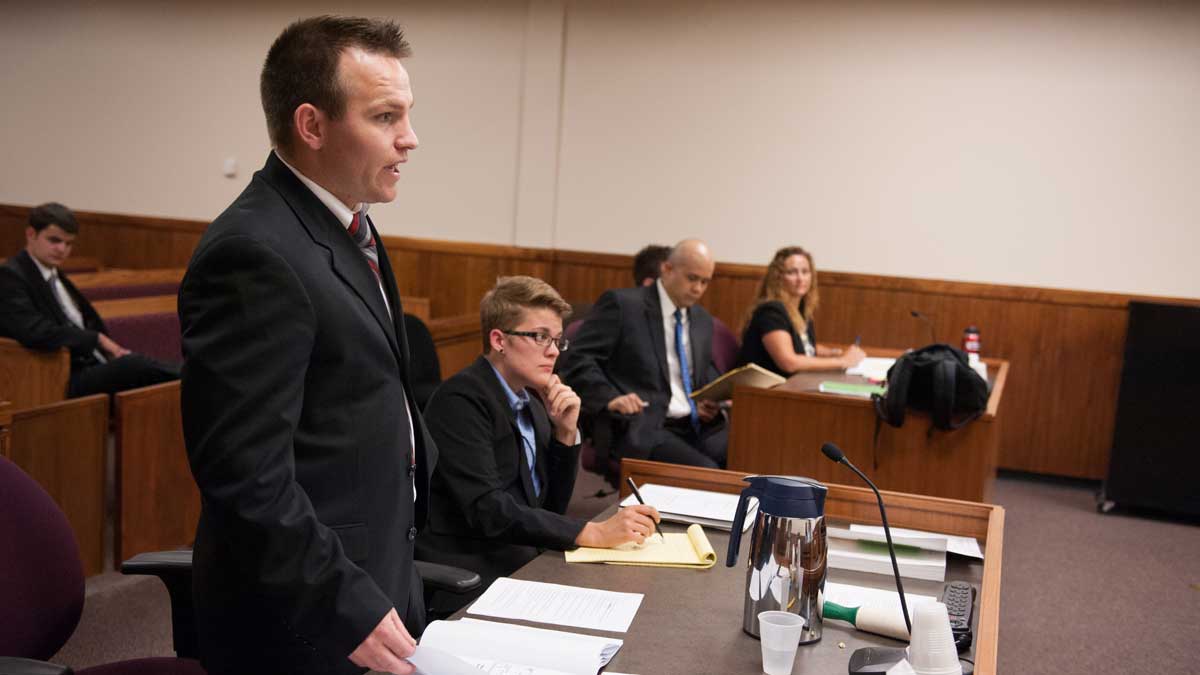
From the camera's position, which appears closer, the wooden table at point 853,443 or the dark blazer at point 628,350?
the wooden table at point 853,443

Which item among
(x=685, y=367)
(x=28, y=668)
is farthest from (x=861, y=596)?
(x=685, y=367)

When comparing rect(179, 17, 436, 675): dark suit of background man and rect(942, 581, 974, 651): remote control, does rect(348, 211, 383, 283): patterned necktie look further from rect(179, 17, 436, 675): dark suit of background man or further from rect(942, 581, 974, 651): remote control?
rect(942, 581, 974, 651): remote control

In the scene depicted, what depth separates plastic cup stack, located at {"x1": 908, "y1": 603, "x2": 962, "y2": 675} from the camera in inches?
60.6

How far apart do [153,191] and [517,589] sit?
24.6 ft

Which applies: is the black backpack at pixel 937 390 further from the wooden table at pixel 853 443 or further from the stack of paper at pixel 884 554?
the stack of paper at pixel 884 554

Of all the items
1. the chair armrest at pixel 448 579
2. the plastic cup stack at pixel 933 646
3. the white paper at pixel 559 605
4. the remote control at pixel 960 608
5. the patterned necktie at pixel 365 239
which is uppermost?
the patterned necktie at pixel 365 239

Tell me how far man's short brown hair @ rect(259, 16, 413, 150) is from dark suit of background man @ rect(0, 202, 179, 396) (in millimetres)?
3706

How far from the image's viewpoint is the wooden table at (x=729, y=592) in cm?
166

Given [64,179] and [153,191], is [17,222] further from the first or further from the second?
[153,191]

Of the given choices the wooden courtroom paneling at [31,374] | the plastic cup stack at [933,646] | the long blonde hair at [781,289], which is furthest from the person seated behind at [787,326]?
the plastic cup stack at [933,646]

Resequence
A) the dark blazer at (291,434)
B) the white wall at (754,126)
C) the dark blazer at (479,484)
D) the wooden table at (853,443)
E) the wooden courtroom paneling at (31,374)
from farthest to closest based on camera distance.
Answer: the white wall at (754,126) < the wooden courtroom paneling at (31,374) < the wooden table at (853,443) < the dark blazer at (479,484) < the dark blazer at (291,434)

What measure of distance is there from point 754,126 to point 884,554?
512 centimetres

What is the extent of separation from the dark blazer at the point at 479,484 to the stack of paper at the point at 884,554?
0.62 metres

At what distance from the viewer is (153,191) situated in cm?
849
